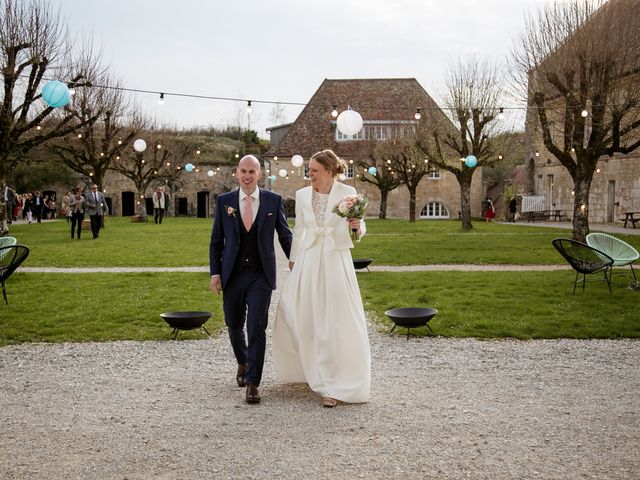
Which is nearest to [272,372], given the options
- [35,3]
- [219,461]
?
[219,461]

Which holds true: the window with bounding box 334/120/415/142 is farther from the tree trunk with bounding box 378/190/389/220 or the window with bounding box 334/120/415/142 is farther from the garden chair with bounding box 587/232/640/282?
the garden chair with bounding box 587/232/640/282

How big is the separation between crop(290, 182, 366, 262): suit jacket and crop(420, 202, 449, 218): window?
48140mm

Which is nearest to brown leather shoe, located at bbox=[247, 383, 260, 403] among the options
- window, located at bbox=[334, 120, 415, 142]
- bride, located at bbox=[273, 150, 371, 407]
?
bride, located at bbox=[273, 150, 371, 407]

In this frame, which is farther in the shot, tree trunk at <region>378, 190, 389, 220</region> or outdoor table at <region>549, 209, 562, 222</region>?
tree trunk at <region>378, 190, 389, 220</region>

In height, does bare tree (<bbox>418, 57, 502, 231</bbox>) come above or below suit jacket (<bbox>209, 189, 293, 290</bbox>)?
above

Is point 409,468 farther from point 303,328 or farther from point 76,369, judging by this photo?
point 76,369

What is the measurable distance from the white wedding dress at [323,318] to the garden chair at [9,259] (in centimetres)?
572

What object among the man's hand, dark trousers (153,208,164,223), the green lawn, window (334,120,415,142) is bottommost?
the green lawn

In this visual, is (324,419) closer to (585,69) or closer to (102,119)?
(585,69)

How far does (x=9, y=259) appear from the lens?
11.8 meters

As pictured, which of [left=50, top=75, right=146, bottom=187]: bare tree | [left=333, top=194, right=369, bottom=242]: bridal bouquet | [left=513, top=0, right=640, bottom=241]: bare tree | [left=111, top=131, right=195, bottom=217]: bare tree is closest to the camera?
[left=333, top=194, right=369, bottom=242]: bridal bouquet

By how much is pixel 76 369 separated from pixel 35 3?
17761 millimetres

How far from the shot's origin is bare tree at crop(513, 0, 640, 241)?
20141 millimetres

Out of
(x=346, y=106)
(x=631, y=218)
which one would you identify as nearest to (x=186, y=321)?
(x=631, y=218)
